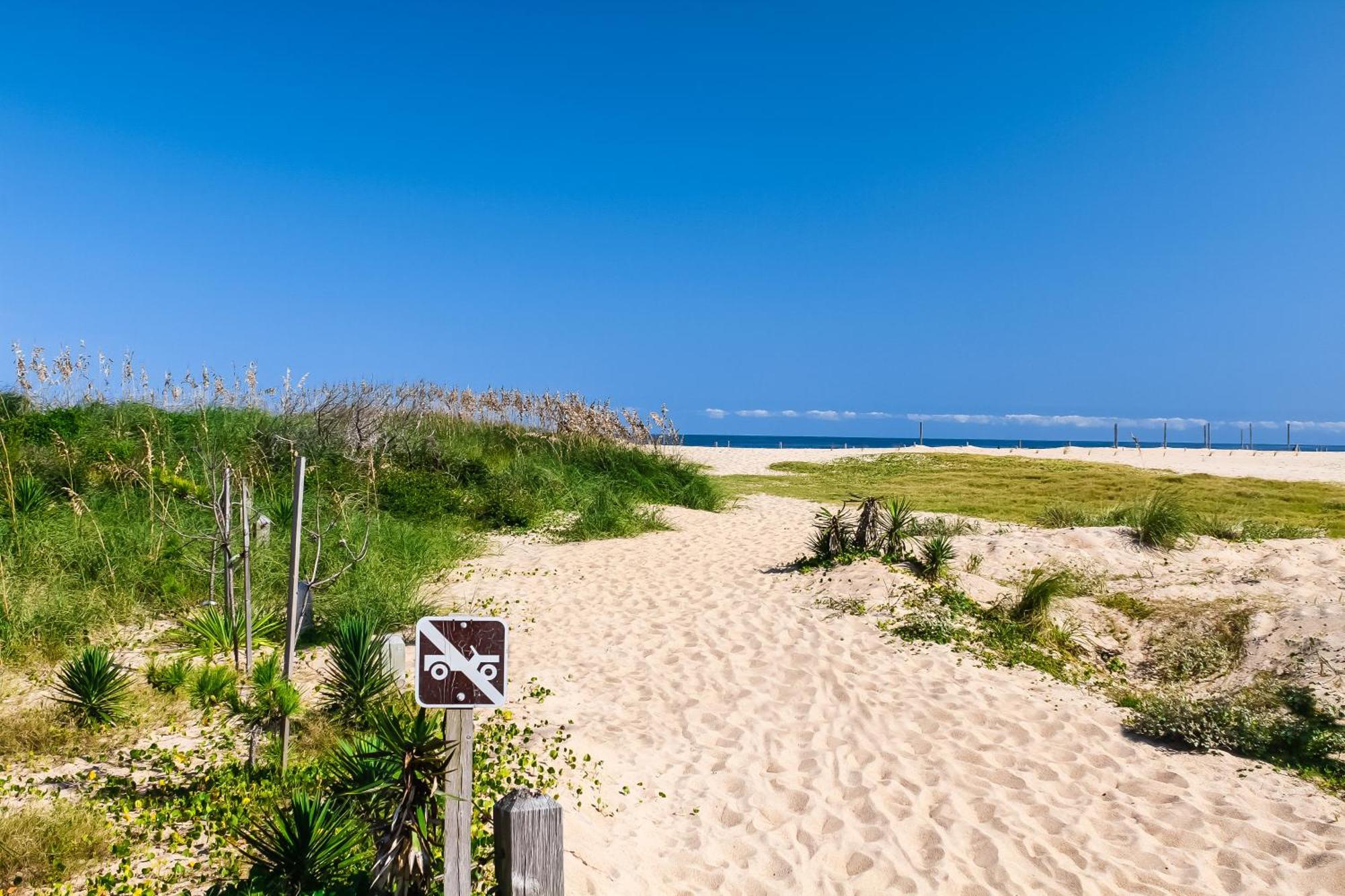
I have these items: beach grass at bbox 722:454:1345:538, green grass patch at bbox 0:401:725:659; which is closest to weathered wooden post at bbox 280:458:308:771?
green grass patch at bbox 0:401:725:659

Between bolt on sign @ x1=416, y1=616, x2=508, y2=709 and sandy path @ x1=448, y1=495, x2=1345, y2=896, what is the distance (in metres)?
1.38

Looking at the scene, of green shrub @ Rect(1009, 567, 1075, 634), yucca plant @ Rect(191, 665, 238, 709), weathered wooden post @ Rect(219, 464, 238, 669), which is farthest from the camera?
green shrub @ Rect(1009, 567, 1075, 634)

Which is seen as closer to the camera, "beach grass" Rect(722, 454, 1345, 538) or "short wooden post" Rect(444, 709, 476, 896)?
"short wooden post" Rect(444, 709, 476, 896)

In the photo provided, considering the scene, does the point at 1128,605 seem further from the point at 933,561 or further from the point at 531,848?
the point at 531,848

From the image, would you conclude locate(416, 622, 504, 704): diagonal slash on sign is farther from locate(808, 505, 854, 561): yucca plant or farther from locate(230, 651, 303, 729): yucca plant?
locate(808, 505, 854, 561): yucca plant

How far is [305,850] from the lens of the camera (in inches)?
118

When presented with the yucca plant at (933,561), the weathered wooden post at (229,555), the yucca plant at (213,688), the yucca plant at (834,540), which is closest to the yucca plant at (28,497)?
the weathered wooden post at (229,555)

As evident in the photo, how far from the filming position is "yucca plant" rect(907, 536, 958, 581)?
29.1 feet

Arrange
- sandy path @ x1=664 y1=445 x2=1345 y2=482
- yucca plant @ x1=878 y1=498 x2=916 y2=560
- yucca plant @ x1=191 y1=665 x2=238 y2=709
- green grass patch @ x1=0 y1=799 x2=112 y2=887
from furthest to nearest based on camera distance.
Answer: sandy path @ x1=664 y1=445 x2=1345 y2=482, yucca plant @ x1=878 y1=498 x2=916 y2=560, yucca plant @ x1=191 y1=665 x2=238 y2=709, green grass patch @ x1=0 y1=799 x2=112 y2=887

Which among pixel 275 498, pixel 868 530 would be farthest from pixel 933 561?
pixel 275 498

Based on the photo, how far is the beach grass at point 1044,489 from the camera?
48.2 feet

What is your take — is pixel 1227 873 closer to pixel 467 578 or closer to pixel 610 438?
pixel 467 578

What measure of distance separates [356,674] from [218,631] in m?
1.42

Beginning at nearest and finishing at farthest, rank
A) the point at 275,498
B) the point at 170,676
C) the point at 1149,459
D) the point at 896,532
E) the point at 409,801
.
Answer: the point at 409,801
the point at 170,676
the point at 896,532
the point at 275,498
the point at 1149,459
